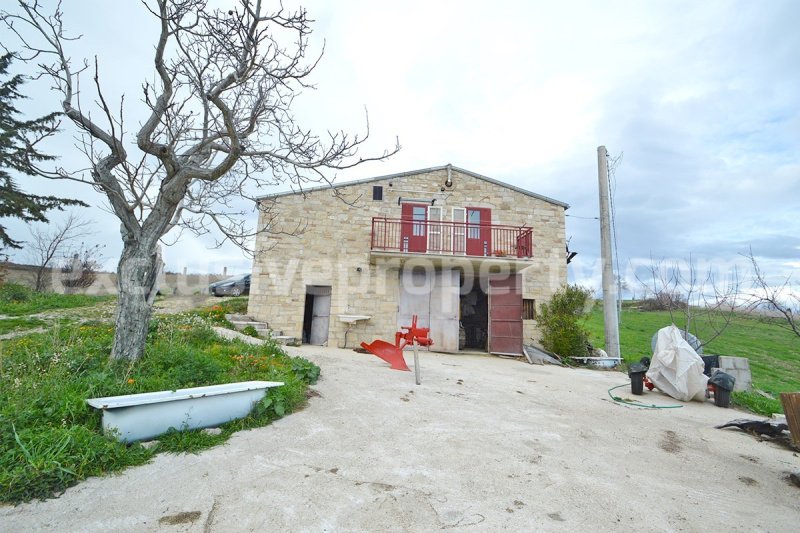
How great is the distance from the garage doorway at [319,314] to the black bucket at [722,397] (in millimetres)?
9076

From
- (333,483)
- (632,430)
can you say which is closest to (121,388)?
(333,483)

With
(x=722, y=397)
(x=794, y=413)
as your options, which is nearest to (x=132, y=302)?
(x=794, y=413)

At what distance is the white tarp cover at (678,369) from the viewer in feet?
20.3

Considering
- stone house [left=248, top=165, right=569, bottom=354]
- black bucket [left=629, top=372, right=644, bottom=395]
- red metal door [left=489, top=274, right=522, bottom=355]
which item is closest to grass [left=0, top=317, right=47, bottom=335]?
stone house [left=248, top=165, right=569, bottom=354]

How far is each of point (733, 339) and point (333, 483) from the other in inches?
878

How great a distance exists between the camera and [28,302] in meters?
10.8

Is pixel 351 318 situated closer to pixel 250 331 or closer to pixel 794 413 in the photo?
pixel 250 331

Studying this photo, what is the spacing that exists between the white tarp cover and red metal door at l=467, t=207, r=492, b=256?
18.0ft

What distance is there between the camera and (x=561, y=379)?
791cm

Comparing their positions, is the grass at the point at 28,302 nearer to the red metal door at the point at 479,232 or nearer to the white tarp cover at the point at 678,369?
the red metal door at the point at 479,232

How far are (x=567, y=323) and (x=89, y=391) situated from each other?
1084 centimetres

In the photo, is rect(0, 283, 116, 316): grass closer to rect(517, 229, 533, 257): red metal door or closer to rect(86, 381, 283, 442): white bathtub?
rect(86, 381, 283, 442): white bathtub

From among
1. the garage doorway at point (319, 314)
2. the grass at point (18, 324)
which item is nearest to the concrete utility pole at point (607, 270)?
the garage doorway at point (319, 314)

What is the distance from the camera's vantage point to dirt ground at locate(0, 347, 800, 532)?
2234 mm
